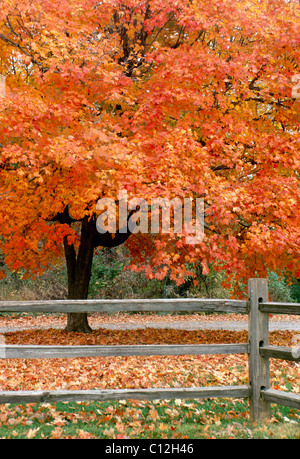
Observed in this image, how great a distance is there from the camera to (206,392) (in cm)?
546

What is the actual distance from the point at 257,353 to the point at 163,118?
277 inches

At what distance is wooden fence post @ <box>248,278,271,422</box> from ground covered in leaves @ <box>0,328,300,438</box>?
238 mm

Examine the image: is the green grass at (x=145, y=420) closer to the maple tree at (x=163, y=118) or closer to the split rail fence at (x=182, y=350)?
the split rail fence at (x=182, y=350)

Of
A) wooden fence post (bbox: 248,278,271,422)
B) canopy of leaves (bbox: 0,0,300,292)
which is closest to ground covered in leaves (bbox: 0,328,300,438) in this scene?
wooden fence post (bbox: 248,278,271,422)

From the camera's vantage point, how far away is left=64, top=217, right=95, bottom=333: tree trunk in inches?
570

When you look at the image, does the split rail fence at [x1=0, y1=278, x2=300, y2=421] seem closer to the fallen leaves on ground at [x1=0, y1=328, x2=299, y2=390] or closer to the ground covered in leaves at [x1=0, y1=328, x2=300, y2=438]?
the ground covered in leaves at [x1=0, y1=328, x2=300, y2=438]

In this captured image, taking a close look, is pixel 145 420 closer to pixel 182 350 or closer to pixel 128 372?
pixel 182 350

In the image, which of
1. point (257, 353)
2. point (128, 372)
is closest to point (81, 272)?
point (128, 372)

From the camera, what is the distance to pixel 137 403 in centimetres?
648

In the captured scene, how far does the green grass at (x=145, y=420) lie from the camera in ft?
16.4

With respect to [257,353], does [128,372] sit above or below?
below

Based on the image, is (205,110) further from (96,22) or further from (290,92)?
(96,22)

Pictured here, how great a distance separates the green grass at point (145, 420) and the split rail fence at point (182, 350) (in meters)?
0.33

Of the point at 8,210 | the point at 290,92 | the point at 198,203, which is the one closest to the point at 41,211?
the point at 8,210
